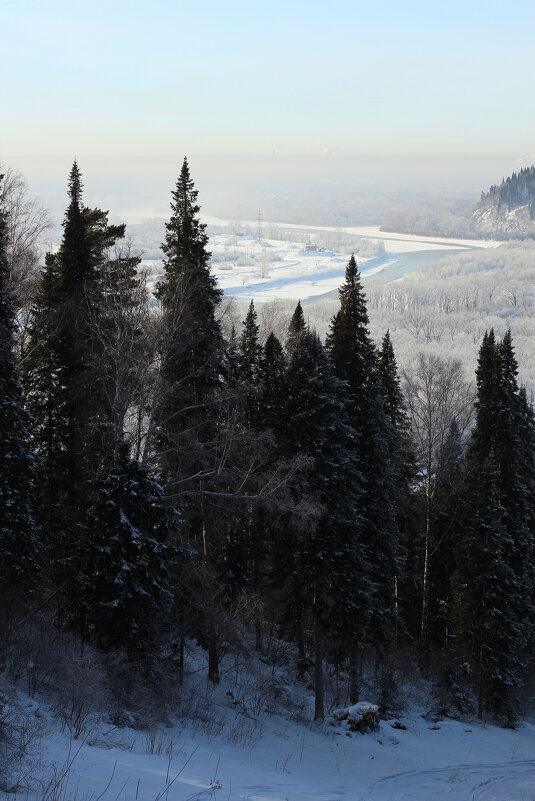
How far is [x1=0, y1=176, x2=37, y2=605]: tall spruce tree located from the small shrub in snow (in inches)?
367

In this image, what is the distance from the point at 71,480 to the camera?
20.3 meters

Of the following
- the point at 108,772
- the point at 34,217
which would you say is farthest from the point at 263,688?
the point at 34,217

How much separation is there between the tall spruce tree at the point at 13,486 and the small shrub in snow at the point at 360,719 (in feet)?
30.6

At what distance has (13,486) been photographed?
15.7 m

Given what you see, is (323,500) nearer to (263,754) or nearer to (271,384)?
(271,384)

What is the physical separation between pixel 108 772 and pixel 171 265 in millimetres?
14713

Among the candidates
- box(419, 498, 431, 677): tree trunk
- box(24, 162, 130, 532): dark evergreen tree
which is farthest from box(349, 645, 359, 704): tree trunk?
box(24, 162, 130, 532): dark evergreen tree

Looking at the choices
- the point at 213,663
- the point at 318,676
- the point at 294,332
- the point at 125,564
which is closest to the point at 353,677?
the point at 318,676

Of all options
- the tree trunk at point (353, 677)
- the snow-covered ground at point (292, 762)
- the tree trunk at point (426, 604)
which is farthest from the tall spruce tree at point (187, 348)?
the tree trunk at point (426, 604)

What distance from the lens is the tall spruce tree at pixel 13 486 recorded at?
15328 millimetres

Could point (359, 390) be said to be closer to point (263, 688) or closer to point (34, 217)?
point (263, 688)

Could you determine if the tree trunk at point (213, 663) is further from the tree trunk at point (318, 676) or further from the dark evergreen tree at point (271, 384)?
the dark evergreen tree at point (271, 384)

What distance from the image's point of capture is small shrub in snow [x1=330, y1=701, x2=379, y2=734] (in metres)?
18.5

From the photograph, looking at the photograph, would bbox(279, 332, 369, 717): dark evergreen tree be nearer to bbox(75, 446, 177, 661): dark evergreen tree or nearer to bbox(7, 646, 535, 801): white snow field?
bbox(7, 646, 535, 801): white snow field
